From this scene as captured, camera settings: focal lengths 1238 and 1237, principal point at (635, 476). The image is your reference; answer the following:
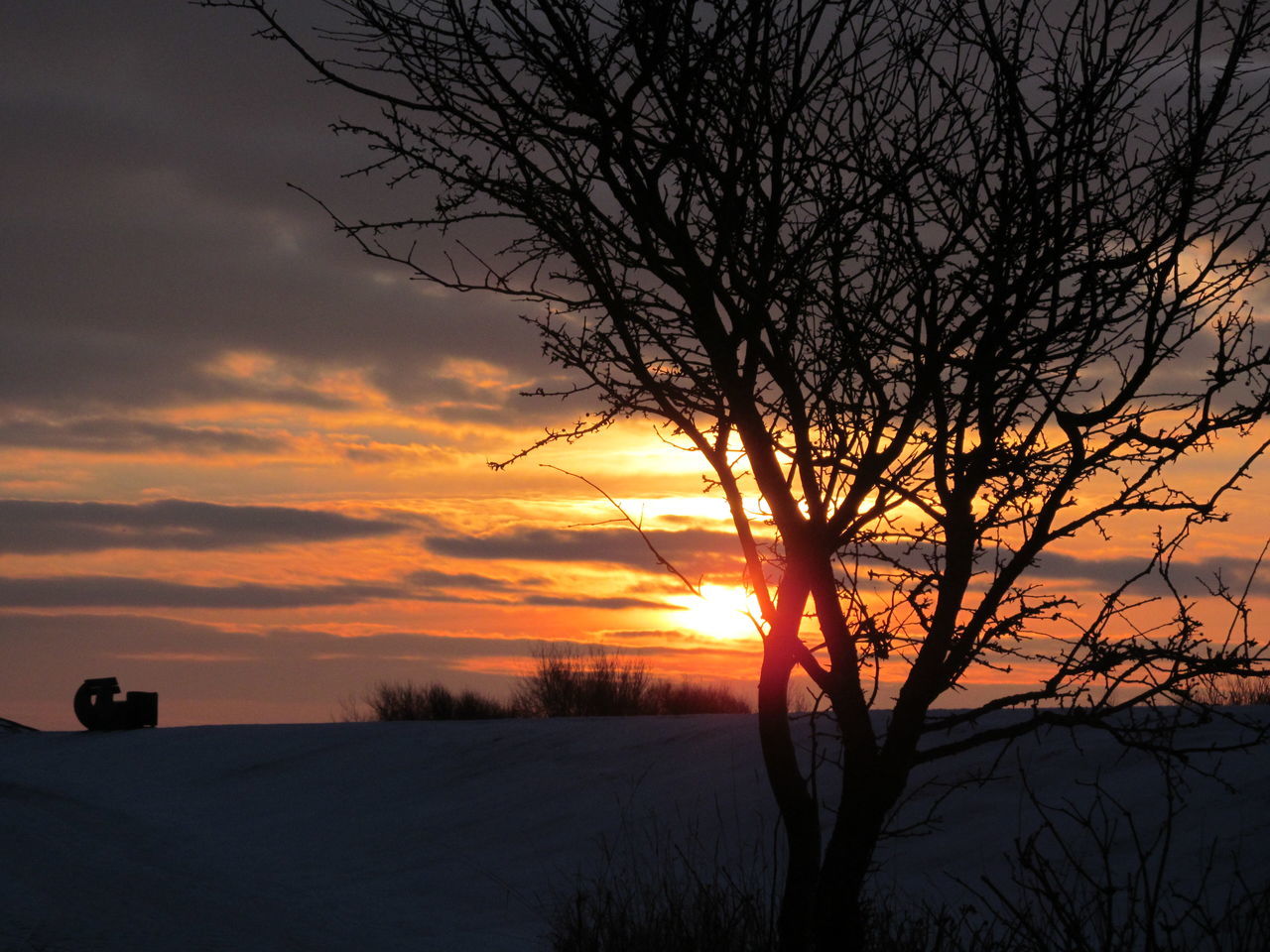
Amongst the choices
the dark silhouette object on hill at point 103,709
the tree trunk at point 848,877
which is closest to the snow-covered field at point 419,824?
the tree trunk at point 848,877

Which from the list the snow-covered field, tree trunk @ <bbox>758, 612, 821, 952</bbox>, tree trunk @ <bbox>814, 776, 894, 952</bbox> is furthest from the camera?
the snow-covered field

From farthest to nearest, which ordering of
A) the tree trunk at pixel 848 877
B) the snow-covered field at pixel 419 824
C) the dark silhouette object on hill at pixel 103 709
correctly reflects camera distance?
the dark silhouette object on hill at pixel 103 709
the snow-covered field at pixel 419 824
the tree trunk at pixel 848 877

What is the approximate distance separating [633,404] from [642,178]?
103 cm

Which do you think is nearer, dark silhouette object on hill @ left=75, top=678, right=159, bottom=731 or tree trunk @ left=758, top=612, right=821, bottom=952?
tree trunk @ left=758, top=612, right=821, bottom=952

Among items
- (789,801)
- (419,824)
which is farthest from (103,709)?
(789,801)

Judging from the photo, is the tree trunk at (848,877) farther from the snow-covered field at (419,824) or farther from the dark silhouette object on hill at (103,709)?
the dark silhouette object on hill at (103,709)

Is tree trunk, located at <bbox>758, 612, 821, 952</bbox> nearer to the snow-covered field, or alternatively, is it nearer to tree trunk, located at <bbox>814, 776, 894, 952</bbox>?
tree trunk, located at <bbox>814, 776, 894, 952</bbox>

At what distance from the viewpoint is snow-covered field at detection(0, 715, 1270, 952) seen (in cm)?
755

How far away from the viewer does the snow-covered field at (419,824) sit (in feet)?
24.8

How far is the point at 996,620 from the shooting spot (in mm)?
5188

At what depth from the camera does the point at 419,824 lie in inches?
509

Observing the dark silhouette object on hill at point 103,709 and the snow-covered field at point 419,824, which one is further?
the dark silhouette object on hill at point 103,709

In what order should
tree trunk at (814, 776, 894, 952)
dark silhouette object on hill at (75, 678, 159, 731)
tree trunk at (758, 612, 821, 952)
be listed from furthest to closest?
dark silhouette object on hill at (75, 678, 159, 731), tree trunk at (758, 612, 821, 952), tree trunk at (814, 776, 894, 952)

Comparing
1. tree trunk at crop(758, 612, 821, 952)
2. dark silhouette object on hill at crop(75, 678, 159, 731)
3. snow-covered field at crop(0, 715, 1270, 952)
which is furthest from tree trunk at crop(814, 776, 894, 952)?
dark silhouette object on hill at crop(75, 678, 159, 731)
